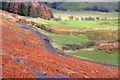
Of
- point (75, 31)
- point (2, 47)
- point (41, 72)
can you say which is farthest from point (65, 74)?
point (75, 31)

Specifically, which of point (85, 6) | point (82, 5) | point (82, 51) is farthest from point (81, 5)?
point (82, 51)

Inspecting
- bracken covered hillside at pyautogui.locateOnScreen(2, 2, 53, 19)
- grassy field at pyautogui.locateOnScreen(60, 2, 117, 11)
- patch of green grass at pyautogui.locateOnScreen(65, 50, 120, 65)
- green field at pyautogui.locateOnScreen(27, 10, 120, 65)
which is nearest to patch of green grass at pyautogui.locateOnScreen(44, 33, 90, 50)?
green field at pyautogui.locateOnScreen(27, 10, 120, 65)

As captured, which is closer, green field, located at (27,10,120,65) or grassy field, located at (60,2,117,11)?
green field, located at (27,10,120,65)

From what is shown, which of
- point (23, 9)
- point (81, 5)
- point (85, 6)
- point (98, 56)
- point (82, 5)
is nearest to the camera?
point (98, 56)

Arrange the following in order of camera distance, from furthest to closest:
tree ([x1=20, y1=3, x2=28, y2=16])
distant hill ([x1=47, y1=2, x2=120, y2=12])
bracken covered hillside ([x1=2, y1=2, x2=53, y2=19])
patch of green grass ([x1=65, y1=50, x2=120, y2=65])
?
distant hill ([x1=47, y1=2, x2=120, y2=12]) → bracken covered hillside ([x1=2, y1=2, x2=53, y2=19]) → tree ([x1=20, y1=3, x2=28, y2=16]) → patch of green grass ([x1=65, y1=50, x2=120, y2=65])

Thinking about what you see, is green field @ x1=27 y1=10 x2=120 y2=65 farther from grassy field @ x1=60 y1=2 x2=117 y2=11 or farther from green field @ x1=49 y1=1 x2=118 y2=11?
grassy field @ x1=60 y1=2 x2=117 y2=11

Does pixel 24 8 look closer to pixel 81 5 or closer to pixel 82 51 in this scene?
pixel 82 51

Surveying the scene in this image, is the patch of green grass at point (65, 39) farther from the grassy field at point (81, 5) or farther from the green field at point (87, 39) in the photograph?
the grassy field at point (81, 5)

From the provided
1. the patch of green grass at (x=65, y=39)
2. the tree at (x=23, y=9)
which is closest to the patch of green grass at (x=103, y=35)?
the patch of green grass at (x=65, y=39)
